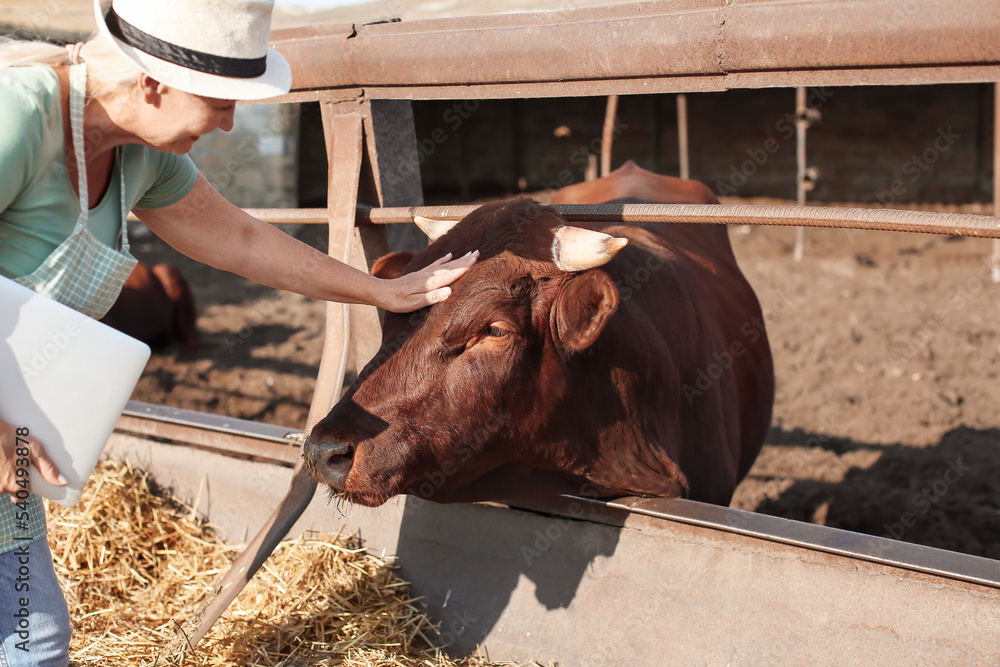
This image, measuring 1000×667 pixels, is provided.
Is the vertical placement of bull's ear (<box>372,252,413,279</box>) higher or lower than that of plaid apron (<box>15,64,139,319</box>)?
higher

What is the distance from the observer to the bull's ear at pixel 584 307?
2.21 metres

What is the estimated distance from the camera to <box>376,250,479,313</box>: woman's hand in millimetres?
2184

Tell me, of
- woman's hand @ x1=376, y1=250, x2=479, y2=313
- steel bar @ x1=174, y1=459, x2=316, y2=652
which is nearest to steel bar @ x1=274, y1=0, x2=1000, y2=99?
woman's hand @ x1=376, y1=250, x2=479, y2=313

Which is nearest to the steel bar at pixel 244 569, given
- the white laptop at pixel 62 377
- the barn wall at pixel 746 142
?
the white laptop at pixel 62 377

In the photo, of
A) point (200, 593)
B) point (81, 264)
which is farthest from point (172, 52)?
point (200, 593)

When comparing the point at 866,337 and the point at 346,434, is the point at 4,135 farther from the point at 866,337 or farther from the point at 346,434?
the point at 866,337

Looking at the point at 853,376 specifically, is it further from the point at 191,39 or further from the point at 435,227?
the point at 191,39

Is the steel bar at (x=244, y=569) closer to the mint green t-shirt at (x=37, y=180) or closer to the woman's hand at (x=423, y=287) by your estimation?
the woman's hand at (x=423, y=287)

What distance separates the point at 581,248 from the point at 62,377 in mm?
1242

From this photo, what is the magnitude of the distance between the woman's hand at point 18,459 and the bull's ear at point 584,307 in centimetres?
122

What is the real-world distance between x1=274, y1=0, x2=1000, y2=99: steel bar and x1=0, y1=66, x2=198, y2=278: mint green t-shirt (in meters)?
1.11

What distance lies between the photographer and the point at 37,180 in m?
1.61

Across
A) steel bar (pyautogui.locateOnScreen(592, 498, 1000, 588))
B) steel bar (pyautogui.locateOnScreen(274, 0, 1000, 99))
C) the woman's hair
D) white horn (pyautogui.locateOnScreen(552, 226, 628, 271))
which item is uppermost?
steel bar (pyautogui.locateOnScreen(274, 0, 1000, 99))

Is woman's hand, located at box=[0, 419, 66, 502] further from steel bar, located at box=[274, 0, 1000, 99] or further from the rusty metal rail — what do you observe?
steel bar, located at box=[274, 0, 1000, 99]
